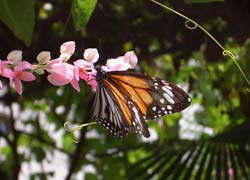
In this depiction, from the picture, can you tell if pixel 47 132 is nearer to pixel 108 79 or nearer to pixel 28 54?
pixel 28 54

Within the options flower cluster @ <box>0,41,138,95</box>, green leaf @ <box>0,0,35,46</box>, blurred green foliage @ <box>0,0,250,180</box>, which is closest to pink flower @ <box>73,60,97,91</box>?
flower cluster @ <box>0,41,138,95</box>

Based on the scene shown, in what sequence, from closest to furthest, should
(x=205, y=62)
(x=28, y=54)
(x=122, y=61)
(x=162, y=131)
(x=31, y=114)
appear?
1. (x=122, y=61)
2. (x=28, y=54)
3. (x=205, y=62)
4. (x=162, y=131)
5. (x=31, y=114)

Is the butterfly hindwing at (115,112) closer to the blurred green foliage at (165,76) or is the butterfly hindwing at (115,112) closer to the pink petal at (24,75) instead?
the pink petal at (24,75)

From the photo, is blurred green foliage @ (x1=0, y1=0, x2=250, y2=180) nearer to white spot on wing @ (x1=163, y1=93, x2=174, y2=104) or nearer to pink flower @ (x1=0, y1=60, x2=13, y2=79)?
white spot on wing @ (x1=163, y1=93, x2=174, y2=104)

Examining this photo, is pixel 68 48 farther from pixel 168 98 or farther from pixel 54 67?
pixel 168 98

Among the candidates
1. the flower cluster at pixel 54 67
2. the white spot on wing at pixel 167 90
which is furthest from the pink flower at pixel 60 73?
the white spot on wing at pixel 167 90

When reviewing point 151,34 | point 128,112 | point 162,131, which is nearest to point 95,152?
point 162,131

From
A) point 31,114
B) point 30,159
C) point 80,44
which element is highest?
point 80,44
